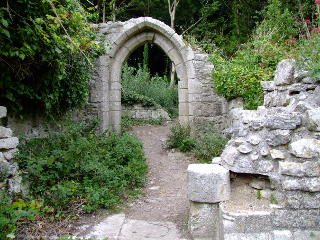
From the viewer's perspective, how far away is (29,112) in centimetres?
462

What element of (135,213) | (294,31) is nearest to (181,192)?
(135,213)

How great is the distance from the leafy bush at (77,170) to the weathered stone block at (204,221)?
121cm

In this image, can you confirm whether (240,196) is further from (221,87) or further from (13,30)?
(221,87)

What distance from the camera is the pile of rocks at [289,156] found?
98.6 inches

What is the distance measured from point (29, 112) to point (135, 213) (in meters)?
2.32

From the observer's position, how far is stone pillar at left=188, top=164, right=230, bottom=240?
278 cm

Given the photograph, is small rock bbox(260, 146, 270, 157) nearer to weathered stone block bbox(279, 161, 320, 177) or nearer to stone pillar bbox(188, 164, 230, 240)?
weathered stone block bbox(279, 161, 320, 177)

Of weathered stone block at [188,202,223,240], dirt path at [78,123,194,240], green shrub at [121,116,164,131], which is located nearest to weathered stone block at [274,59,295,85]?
weathered stone block at [188,202,223,240]

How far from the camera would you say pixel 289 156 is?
8.49 ft

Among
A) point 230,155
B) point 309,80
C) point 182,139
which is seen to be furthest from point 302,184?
point 182,139

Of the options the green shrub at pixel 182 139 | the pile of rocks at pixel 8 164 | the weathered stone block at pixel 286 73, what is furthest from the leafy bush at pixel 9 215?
the green shrub at pixel 182 139

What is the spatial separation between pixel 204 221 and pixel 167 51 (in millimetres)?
5227

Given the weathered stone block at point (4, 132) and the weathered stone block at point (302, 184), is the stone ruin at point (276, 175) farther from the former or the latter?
the weathered stone block at point (4, 132)

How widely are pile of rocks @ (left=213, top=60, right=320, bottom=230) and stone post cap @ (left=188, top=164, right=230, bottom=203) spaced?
4.6 inches
